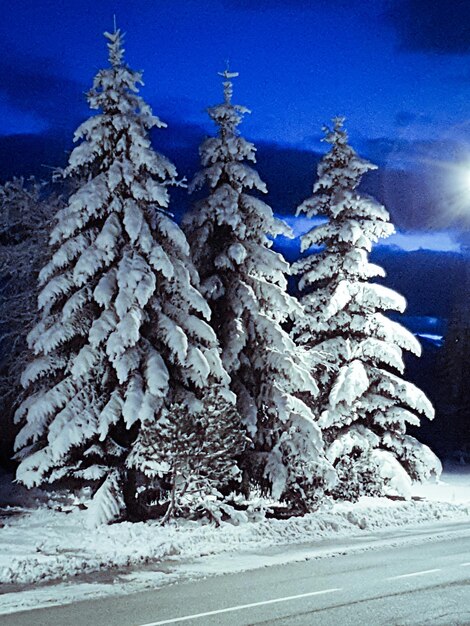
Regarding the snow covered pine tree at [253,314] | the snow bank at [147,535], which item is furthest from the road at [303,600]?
the snow covered pine tree at [253,314]

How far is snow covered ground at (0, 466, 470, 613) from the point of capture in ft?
38.7

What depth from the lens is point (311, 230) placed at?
24.9 meters

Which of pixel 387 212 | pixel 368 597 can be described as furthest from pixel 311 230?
pixel 368 597

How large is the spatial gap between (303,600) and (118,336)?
29.1ft

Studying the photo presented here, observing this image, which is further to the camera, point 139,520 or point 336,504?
point 336,504

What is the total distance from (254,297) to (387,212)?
6.27 meters

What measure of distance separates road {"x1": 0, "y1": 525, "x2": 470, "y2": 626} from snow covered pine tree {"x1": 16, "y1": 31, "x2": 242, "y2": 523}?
17.5 feet

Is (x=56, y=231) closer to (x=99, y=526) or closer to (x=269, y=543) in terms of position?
(x=99, y=526)

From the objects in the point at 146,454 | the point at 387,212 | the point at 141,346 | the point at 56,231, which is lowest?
the point at 146,454

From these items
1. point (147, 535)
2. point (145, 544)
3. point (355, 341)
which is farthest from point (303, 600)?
point (355, 341)

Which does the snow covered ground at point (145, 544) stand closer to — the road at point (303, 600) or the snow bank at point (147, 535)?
the snow bank at point (147, 535)

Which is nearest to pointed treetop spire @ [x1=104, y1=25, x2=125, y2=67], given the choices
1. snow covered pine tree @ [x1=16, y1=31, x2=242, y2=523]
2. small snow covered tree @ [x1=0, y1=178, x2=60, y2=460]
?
snow covered pine tree @ [x1=16, y1=31, x2=242, y2=523]

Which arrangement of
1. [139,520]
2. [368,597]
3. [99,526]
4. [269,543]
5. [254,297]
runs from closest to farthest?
[368,597], [269,543], [99,526], [139,520], [254,297]

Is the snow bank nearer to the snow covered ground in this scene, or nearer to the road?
the snow covered ground
